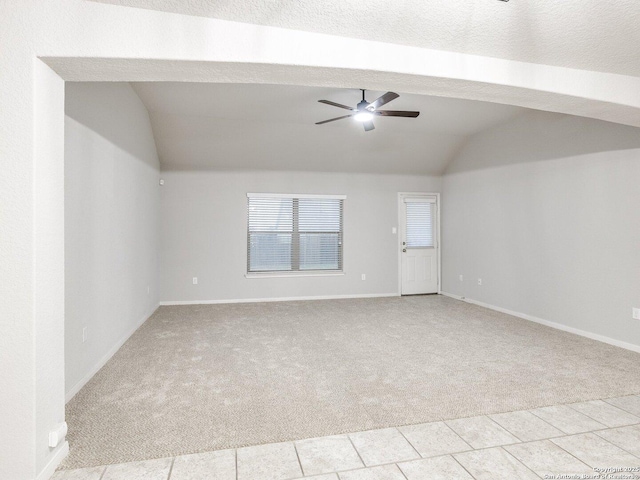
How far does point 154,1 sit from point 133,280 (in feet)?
11.3

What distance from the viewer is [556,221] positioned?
4.64 metres

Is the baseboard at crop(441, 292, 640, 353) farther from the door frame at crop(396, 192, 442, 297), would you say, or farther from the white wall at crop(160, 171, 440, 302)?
the white wall at crop(160, 171, 440, 302)

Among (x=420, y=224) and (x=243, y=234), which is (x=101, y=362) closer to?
(x=243, y=234)

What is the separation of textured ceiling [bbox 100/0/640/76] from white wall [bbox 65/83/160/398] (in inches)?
60.6

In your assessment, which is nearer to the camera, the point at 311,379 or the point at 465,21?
the point at 465,21

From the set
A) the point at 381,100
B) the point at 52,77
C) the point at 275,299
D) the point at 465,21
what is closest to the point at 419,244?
the point at 275,299

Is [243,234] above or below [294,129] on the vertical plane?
below

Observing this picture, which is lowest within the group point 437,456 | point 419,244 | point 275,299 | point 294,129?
point 437,456

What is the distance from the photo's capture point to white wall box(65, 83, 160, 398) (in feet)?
8.96

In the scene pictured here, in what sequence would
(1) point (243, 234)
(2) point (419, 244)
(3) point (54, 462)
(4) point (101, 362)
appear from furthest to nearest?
(2) point (419, 244), (1) point (243, 234), (4) point (101, 362), (3) point (54, 462)

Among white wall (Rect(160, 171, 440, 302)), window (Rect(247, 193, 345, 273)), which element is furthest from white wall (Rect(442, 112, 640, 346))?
window (Rect(247, 193, 345, 273))

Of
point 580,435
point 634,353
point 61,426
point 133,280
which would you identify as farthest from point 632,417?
point 133,280

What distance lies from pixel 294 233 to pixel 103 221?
3.64 metres

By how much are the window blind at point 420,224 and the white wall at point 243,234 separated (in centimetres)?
33
